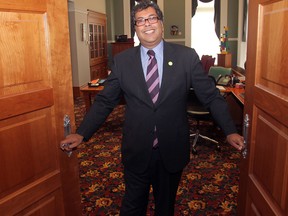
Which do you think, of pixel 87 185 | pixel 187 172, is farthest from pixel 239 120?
pixel 87 185

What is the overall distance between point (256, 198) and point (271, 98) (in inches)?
22.5

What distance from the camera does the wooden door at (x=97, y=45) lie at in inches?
389

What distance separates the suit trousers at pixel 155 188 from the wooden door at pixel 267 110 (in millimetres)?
501

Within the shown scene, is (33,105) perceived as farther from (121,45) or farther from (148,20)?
(121,45)

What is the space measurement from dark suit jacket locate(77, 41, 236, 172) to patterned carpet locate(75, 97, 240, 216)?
3.71 ft

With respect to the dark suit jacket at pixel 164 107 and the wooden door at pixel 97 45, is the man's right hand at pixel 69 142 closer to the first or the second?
the dark suit jacket at pixel 164 107

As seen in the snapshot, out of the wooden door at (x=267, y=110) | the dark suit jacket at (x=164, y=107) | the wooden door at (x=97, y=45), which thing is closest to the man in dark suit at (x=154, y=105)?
the dark suit jacket at (x=164, y=107)

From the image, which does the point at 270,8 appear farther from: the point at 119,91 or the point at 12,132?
the point at 12,132

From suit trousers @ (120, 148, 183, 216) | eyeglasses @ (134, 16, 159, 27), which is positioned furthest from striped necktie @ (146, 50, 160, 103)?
suit trousers @ (120, 148, 183, 216)

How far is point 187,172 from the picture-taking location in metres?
3.83

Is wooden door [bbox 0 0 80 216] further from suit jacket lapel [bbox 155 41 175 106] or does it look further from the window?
the window

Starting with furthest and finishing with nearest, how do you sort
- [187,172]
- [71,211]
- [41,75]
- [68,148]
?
[187,172] → [71,211] → [68,148] → [41,75]

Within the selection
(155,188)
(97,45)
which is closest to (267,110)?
(155,188)

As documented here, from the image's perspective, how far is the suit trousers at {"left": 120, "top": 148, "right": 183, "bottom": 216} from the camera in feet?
6.84
